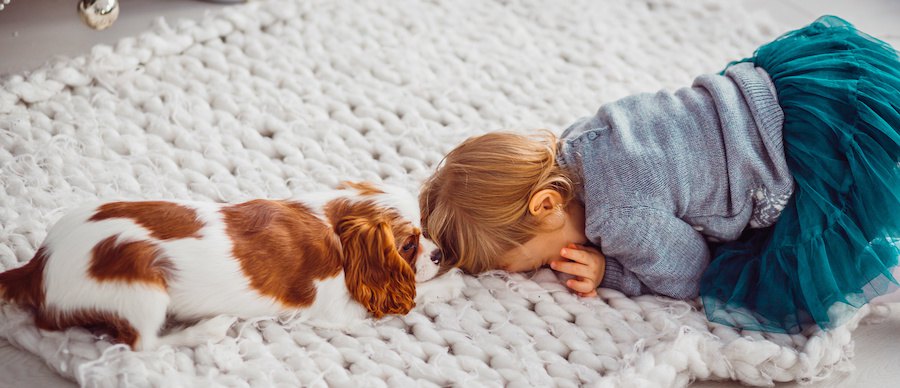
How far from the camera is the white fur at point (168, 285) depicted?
1091 mm

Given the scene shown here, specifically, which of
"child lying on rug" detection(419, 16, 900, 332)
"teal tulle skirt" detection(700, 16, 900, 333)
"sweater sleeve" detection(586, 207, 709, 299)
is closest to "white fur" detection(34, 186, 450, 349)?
"child lying on rug" detection(419, 16, 900, 332)

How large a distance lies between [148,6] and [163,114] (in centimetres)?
59

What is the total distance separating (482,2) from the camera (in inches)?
84.8

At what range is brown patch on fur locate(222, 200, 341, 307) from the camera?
1.15 metres

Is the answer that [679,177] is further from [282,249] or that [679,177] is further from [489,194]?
[282,249]

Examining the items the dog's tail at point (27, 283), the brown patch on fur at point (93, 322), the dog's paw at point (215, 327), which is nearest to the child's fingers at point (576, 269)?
the dog's paw at point (215, 327)

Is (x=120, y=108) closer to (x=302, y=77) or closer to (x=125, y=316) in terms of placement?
(x=302, y=77)

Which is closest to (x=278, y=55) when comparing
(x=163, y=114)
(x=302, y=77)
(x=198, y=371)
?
(x=302, y=77)

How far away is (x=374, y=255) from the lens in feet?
3.98

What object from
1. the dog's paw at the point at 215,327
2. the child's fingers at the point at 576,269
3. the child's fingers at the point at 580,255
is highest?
the dog's paw at the point at 215,327

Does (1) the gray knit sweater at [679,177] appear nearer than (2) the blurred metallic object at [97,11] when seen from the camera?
Yes

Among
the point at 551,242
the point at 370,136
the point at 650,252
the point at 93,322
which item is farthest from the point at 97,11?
the point at 650,252

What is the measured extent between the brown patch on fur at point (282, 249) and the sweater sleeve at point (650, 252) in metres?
0.41

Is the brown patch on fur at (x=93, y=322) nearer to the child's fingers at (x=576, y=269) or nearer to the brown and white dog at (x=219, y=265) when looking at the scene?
the brown and white dog at (x=219, y=265)
